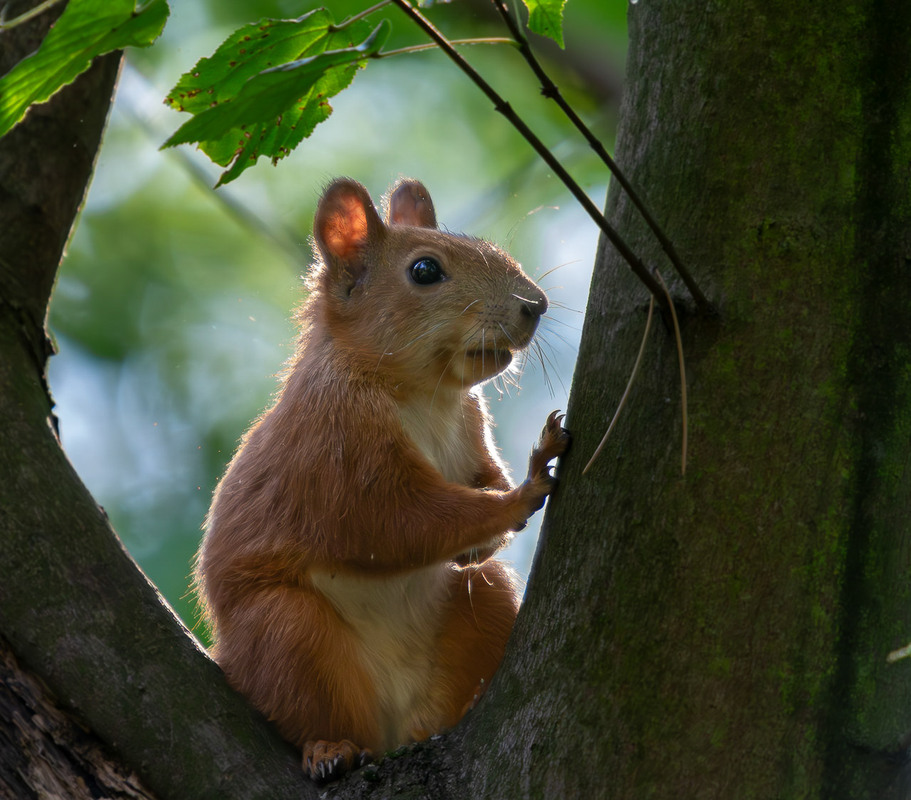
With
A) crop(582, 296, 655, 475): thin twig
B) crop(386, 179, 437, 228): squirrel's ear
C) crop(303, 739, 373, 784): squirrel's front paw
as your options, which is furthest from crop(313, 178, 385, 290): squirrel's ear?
crop(582, 296, 655, 475): thin twig

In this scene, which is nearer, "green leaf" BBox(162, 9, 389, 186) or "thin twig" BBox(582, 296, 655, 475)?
"green leaf" BBox(162, 9, 389, 186)

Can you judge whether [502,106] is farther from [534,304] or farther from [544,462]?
[534,304]

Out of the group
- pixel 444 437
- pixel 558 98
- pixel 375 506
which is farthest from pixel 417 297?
pixel 558 98

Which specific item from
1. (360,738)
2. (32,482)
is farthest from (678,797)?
(32,482)

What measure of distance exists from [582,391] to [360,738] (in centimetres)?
129

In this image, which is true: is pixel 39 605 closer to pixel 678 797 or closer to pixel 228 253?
pixel 678 797

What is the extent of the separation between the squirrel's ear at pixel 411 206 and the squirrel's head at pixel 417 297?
0.33 m

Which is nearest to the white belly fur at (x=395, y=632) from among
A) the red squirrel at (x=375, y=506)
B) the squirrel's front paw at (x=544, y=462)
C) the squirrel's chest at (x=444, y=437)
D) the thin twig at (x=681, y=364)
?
the red squirrel at (x=375, y=506)

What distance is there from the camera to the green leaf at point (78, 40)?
54.7 inches

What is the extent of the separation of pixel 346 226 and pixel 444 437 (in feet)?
2.74

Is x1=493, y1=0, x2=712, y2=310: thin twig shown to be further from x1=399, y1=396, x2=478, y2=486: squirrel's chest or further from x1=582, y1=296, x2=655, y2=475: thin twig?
x1=399, y1=396, x2=478, y2=486: squirrel's chest

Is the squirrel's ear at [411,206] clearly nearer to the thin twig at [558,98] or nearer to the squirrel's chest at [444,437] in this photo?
the squirrel's chest at [444,437]

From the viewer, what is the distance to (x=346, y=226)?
357 centimetres

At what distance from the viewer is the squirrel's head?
126 inches
